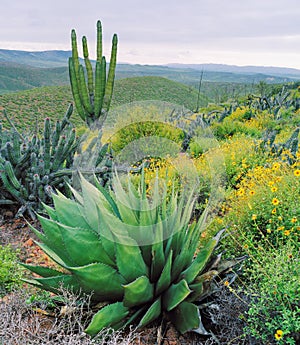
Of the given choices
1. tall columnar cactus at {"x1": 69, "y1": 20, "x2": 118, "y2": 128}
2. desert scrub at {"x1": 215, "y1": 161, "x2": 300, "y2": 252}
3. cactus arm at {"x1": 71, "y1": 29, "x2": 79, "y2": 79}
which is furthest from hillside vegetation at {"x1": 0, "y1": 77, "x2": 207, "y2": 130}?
desert scrub at {"x1": 215, "y1": 161, "x2": 300, "y2": 252}

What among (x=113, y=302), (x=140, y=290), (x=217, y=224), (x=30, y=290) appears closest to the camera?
(x=140, y=290)

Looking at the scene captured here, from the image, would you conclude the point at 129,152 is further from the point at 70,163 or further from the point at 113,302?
the point at 113,302

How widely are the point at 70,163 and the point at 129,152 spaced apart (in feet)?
11.4

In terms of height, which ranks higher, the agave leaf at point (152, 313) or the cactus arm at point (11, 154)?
the cactus arm at point (11, 154)

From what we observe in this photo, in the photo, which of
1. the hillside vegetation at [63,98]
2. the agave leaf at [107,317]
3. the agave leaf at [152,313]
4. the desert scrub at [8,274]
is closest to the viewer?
the agave leaf at [107,317]

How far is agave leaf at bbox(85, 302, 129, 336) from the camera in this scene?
2129mm

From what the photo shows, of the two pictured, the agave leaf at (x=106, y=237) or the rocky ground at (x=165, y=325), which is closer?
the rocky ground at (x=165, y=325)

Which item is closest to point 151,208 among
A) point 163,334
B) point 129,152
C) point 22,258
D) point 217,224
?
point 163,334

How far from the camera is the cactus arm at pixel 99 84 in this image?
9.76m

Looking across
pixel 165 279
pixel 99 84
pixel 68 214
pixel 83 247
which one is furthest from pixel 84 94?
pixel 165 279

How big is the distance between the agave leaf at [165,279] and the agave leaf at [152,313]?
0.06m

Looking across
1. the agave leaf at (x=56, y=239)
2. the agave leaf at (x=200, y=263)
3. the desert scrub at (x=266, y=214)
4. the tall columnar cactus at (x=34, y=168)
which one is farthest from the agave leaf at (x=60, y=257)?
the tall columnar cactus at (x=34, y=168)

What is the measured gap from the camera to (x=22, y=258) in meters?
3.90

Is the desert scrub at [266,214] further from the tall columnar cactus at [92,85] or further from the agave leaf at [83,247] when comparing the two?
the tall columnar cactus at [92,85]
